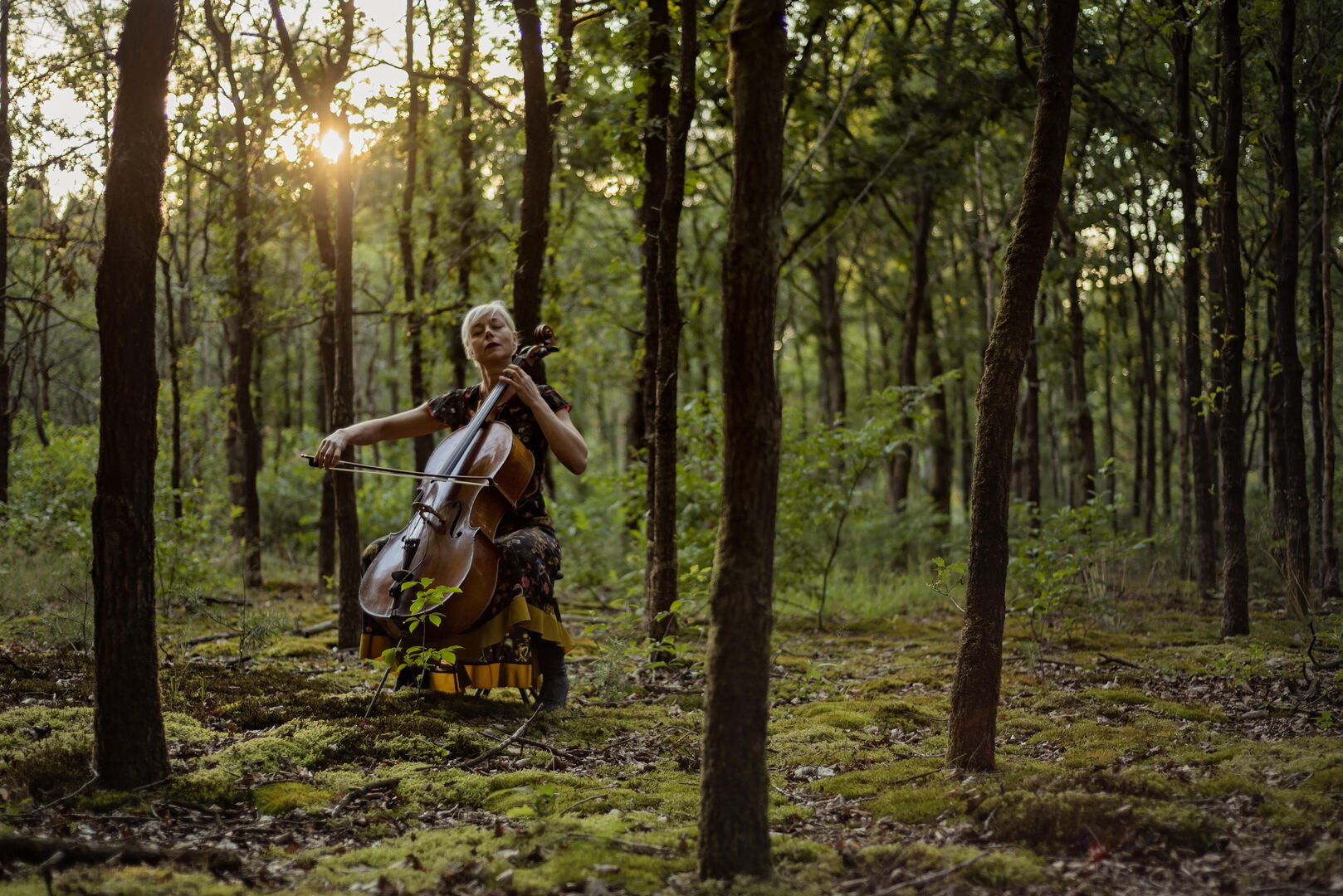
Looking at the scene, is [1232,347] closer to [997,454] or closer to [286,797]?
[997,454]

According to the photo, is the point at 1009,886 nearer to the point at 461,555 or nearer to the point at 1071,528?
the point at 461,555

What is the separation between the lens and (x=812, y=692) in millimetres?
6281

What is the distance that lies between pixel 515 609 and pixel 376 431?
1.23 meters

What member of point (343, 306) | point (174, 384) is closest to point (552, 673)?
point (343, 306)

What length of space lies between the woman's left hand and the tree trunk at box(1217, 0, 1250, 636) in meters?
4.93

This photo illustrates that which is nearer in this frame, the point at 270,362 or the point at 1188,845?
the point at 1188,845

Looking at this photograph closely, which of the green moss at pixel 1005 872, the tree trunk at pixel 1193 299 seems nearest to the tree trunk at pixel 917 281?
the tree trunk at pixel 1193 299

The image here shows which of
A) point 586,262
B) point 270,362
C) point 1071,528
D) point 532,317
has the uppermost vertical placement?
point 586,262

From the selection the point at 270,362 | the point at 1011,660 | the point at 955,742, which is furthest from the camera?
the point at 270,362

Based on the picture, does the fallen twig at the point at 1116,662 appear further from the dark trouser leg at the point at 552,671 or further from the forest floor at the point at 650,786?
the dark trouser leg at the point at 552,671

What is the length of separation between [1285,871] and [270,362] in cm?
2671

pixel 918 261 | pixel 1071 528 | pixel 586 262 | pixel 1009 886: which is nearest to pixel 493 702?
pixel 1009 886

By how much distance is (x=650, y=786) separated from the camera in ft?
13.3

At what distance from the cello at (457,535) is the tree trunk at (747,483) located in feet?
7.09
